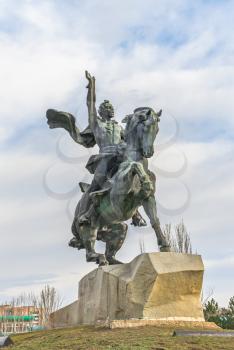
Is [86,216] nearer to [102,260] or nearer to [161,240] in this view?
[102,260]

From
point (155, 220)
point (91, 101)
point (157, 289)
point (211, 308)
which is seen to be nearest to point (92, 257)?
point (155, 220)

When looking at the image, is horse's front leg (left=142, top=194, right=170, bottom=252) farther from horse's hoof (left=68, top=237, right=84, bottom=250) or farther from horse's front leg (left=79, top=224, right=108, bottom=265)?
horse's hoof (left=68, top=237, right=84, bottom=250)

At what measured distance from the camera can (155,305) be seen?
10.2m

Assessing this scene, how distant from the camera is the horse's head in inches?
435

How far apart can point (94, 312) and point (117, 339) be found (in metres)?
3.04

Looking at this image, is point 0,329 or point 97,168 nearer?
point 97,168

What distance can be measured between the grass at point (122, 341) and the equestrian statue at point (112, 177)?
7.30ft

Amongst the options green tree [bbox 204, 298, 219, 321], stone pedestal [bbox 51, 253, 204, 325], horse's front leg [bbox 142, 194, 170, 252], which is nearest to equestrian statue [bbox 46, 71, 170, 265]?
horse's front leg [bbox 142, 194, 170, 252]

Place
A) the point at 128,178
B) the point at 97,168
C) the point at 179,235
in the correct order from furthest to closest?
the point at 179,235 < the point at 97,168 < the point at 128,178

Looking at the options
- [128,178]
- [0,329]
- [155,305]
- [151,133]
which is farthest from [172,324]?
[0,329]

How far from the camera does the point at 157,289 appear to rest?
10.2 m

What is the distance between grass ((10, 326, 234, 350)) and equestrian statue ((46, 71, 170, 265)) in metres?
2.23

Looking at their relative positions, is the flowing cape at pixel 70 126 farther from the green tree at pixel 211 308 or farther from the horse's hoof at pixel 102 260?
the green tree at pixel 211 308

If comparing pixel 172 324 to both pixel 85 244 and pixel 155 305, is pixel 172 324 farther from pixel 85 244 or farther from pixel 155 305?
pixel 85 244
